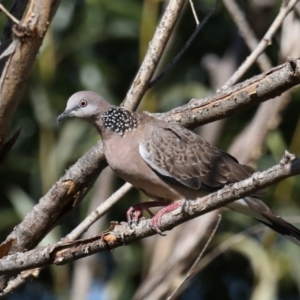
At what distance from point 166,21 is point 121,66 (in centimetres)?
298

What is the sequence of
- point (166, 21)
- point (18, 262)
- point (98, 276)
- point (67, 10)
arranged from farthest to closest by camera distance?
point (67, 10) → point (98, 276) → point (166, 21) → point (18, 262)

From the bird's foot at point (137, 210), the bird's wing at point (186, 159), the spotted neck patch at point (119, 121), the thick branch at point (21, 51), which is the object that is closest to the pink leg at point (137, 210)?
the bird's foot at point (137, 210)

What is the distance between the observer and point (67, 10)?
5.56 m

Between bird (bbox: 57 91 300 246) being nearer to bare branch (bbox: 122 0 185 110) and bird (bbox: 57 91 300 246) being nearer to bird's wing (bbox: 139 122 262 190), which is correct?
bird's wing (bbox: 139 122 262 190)

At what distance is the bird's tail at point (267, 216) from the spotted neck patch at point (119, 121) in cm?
62

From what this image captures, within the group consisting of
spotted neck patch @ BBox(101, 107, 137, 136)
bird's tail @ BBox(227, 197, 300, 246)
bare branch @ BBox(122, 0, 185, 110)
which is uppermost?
bare branch @ BBox(122, 0, 185, 110)

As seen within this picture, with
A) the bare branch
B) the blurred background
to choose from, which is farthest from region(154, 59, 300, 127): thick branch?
the blurred background

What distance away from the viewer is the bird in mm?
3389

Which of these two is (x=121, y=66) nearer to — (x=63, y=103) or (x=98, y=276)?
(x=63, y=103)

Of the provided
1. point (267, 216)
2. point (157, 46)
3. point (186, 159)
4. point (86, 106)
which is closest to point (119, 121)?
point (86, 106)

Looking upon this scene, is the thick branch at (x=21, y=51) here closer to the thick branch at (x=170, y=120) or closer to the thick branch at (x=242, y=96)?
the thick branch at (x=170, y=120)

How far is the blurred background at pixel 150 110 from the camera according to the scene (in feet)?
14.4

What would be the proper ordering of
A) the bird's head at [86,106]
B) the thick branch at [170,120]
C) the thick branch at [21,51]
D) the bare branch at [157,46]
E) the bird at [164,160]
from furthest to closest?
the bird's head at [86,106], the bird at [164,160], the bare branch at [157,46], the thick branch at [170,120], the thick branch at [21,51]

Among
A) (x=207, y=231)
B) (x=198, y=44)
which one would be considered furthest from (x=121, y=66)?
(x=207, y=231)
